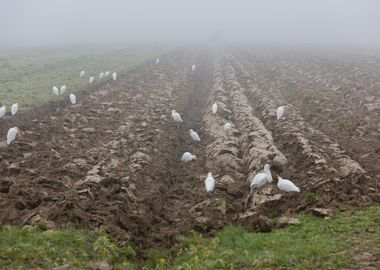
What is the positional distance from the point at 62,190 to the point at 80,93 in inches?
584

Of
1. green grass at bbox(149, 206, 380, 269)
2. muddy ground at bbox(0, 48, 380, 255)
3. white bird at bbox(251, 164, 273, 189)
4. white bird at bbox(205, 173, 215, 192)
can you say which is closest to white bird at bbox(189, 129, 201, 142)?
muddy ground at bbox(0, 48, 380, 255)

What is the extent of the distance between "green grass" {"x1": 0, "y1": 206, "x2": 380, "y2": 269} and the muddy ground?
0.60m

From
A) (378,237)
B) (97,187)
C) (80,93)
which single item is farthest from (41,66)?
(378,237)

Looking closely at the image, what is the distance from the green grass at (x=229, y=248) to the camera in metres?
9.06

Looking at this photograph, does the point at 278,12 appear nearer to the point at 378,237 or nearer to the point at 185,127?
the point at 185,127

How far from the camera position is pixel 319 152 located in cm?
1575

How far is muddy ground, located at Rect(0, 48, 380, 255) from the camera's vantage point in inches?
469

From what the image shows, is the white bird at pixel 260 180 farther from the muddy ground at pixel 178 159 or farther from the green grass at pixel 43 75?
the green grass at pixel 43 75

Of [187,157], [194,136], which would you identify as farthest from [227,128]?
[187,157]

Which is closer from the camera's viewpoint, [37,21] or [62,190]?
[62,190]

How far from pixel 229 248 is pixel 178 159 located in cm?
731

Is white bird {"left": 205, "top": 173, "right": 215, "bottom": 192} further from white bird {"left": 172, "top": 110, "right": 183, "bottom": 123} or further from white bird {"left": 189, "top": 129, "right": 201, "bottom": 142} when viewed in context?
white bird {"left": 172, "top": 110, "right": 183, "bottom": 123}

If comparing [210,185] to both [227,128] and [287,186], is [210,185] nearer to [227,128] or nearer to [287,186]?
[287,186]

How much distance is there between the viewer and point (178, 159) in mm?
17344
